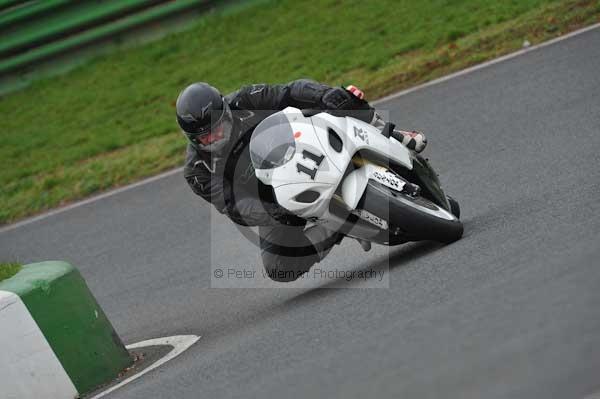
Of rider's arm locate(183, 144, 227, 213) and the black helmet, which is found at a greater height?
the black helmet

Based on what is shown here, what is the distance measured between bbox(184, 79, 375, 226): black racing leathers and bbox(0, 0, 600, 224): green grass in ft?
15.6

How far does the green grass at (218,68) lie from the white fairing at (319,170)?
5.41 metres

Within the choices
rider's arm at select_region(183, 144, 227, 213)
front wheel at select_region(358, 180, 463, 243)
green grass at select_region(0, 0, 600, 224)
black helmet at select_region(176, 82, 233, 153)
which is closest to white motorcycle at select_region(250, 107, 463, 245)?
front wheel at select_region(358, 180, 463, 243)

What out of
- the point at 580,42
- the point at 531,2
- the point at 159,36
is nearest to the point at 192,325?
the point at 580,42

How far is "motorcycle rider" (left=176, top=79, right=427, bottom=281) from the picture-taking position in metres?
6.45

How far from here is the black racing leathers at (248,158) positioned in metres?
6.52

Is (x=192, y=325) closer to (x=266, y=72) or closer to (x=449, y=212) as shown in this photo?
(x=449, y=212)

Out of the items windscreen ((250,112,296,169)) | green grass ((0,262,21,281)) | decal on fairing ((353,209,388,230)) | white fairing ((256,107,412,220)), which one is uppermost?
windscreen ((250,112,296,169))

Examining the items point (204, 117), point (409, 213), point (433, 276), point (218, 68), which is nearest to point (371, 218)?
point (409, 213)

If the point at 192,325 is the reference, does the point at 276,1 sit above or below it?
above

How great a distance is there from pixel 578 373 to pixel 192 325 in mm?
3777

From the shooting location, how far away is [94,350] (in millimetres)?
6312

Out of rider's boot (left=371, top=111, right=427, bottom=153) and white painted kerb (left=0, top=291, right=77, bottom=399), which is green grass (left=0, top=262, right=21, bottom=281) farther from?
rider's boot (left=371, top=111, right=427, bottom=153)

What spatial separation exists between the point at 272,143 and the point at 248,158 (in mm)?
652
